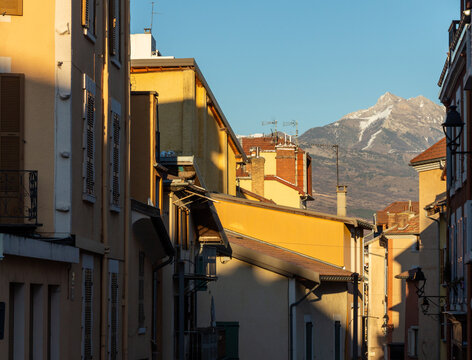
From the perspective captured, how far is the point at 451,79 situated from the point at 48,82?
16.2 meters

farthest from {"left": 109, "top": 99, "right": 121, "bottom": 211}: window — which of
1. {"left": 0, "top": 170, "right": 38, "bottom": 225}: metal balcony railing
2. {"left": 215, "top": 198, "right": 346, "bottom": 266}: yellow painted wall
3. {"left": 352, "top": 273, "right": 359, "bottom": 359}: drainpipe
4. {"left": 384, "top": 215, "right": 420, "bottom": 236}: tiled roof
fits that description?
{"left": 384, "top": 215, "right": 420, "bottom": 236}: tiled roof

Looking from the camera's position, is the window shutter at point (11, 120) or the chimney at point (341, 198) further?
the chimney at point (341, 198)

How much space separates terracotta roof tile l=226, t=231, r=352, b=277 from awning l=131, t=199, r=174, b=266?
13.1m

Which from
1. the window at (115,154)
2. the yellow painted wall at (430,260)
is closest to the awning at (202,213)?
A: the window at (115,154)

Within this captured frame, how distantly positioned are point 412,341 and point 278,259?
17744 mm

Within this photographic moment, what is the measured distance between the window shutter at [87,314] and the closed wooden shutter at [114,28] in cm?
443

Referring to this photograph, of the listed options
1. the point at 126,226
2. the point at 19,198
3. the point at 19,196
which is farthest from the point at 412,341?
the point at 19,198

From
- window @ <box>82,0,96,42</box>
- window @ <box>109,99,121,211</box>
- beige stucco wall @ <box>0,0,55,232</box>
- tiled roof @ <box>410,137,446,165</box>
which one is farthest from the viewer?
tiled roof @ <box>410,137,446,165</box>

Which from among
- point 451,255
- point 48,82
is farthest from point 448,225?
point 48,82

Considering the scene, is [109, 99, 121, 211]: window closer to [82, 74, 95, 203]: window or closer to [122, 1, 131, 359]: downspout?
[122, 1, 131, 359]: downspout

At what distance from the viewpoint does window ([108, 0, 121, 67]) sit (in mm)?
19188

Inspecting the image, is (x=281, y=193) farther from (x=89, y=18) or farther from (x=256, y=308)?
(x=89, y=18)

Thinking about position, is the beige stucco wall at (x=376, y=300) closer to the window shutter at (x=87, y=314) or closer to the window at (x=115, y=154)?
the window at (x=115, y=154)

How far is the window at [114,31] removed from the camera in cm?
1919
